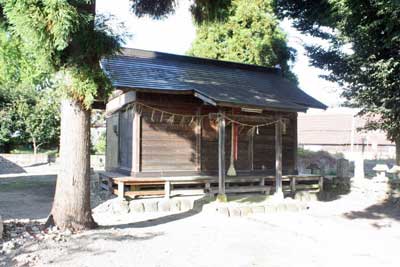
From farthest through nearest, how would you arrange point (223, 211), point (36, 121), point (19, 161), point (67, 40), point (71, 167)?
point (36, 121) → point (19, 161) → point (223, 211) → point (71, 167) → point (67, 40)

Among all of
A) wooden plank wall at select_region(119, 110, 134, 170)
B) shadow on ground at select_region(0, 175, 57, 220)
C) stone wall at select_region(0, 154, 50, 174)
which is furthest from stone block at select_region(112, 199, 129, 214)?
stone wall at select_region(0, 154, 50, 174)

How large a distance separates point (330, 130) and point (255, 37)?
20.3 meters

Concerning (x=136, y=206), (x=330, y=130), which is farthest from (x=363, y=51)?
(x=330, y=130)

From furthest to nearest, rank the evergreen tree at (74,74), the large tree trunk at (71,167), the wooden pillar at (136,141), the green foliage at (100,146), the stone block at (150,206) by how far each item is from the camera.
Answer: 1. the green foliage at (100,146)
2. the wooden pillar at (136,141)
3. the stone block at (150,206)
4. the large tree trunk at (71,167)
5. the evergreen tree at (74,74)

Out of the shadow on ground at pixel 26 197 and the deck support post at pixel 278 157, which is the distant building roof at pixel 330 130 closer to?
the deck support post at pixel 278 157

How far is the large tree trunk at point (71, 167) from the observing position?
23.1 feet

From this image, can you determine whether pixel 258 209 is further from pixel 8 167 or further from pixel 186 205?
pixel 8 167

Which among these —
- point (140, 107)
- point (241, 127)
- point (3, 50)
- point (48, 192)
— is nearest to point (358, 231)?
point (241, 127)

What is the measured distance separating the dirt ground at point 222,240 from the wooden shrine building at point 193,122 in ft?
6.37

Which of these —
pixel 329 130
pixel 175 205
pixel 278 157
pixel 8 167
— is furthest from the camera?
pixel 329 130

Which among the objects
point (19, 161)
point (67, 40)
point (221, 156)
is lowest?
point (19, 161)

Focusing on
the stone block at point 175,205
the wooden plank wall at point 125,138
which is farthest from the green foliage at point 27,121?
the stone block at point 175,205

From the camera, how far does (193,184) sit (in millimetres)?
12336

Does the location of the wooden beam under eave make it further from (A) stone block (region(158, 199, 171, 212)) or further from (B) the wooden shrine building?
(A) stone block (region(158, 199, 171, 212))
